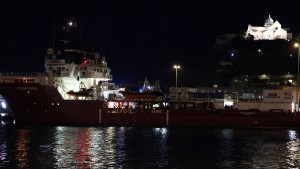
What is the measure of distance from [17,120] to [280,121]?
89.3 ft

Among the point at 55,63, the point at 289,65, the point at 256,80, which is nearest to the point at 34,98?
the point at 55,63

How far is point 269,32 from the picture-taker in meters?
116

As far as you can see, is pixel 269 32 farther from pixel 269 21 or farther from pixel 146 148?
pixel 146 148

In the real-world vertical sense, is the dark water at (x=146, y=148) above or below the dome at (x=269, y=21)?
below

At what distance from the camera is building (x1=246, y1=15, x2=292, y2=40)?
380 ft

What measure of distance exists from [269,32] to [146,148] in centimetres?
9182

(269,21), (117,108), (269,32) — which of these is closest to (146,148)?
(117,108)

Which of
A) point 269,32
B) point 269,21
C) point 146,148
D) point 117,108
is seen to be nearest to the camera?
point 146,148

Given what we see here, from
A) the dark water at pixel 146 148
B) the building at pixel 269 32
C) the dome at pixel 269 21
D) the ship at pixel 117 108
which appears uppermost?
the dome at pixel 269 21

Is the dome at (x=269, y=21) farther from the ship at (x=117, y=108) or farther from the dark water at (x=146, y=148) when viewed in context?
the dark water at (x=146, y=148)

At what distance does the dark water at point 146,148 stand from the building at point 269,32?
75.9 metres

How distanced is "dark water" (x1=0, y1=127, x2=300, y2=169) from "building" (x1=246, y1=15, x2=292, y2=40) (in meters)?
75.9

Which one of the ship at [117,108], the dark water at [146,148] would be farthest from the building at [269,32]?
the dark water at [146,148]

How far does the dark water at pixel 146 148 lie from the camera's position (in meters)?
26.3
